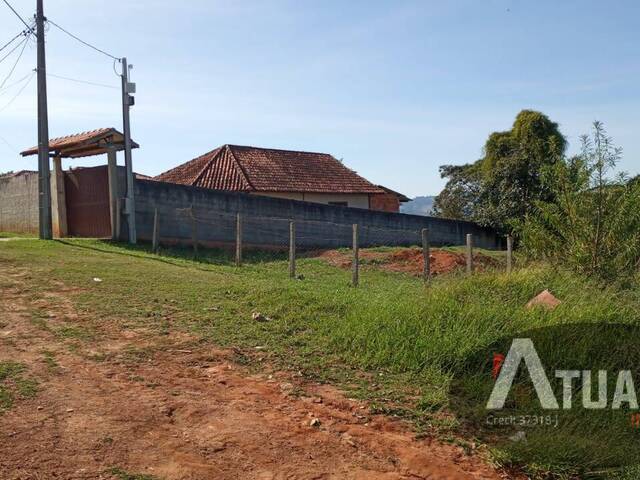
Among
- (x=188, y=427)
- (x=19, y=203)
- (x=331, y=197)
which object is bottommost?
(x=188, y=427)

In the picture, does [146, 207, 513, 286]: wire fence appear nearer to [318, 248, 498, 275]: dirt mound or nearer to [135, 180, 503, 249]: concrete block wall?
[135, 180, 503, 249]: concrete block wall

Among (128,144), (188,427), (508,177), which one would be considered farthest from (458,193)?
(188,427)

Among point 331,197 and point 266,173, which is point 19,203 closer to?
point 266,173

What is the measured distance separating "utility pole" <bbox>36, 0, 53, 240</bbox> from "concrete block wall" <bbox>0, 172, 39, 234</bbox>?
269cm

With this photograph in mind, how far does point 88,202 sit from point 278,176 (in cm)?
1072

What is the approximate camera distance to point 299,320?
6.51 m

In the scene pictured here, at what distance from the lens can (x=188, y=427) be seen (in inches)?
158

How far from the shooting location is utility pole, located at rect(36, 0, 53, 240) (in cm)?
1423

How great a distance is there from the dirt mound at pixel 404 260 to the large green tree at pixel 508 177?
25.2 feet

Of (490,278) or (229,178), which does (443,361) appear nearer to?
(490,278)

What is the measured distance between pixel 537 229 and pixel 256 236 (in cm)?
1006

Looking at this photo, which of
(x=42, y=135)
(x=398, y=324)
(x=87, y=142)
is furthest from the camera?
(x=87, y=142)

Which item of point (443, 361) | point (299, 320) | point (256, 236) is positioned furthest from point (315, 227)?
point (443, 361)

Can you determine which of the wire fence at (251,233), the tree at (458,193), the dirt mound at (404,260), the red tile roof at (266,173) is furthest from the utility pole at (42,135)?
the tree at (458,193)
